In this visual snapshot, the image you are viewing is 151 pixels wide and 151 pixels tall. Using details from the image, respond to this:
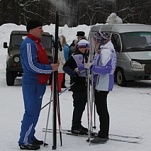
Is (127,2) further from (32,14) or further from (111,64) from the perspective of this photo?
(111,64)

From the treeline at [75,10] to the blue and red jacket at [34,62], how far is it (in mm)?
30084

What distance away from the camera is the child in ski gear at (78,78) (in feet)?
26.0

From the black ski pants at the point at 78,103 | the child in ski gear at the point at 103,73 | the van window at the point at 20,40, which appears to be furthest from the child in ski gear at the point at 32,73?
the van window at the point at 20,40

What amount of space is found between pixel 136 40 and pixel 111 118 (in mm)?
7148

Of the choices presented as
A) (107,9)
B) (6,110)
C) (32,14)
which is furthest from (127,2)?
(6,110)

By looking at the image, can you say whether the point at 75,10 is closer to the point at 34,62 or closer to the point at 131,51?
the point at 131,51

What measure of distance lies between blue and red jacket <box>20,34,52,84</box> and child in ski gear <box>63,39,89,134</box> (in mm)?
908

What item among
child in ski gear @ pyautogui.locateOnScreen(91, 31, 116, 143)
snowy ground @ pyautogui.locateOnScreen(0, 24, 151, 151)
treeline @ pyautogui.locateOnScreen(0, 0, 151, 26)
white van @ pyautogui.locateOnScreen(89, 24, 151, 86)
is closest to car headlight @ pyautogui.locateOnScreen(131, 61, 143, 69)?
white van @ pyautogui.locateOnScreen(89, 24, 151, 86)

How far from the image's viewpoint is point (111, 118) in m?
9.87

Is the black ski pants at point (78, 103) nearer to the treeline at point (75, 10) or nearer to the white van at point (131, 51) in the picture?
the white van at point (131, 51)

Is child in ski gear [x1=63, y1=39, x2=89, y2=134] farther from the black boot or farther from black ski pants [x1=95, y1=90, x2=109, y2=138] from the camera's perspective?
the black boot

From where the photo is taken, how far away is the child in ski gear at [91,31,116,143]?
7414 mm

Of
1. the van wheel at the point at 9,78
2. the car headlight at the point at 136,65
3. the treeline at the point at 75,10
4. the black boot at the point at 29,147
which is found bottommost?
the black boot at the point at 29,147

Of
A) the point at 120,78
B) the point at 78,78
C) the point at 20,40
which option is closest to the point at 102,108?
the point at 78,78
